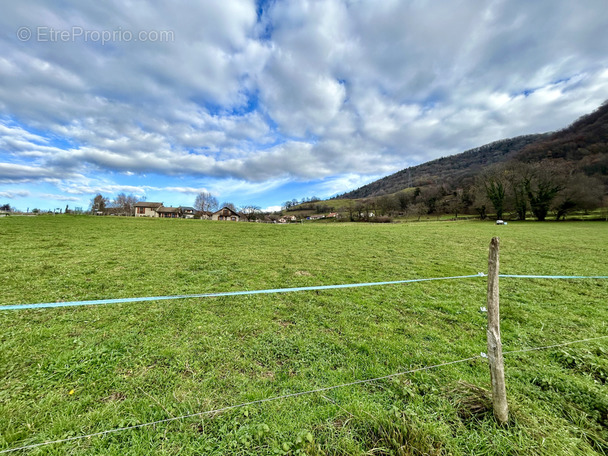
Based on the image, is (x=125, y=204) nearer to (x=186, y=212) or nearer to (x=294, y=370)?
(x=186, y=212)

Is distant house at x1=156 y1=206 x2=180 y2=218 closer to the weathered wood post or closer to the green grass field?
the green grass field


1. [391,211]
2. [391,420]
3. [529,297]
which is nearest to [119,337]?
[391,420]

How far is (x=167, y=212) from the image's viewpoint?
3307 inches

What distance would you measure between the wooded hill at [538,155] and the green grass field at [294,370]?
240 feet

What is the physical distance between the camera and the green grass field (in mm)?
2207

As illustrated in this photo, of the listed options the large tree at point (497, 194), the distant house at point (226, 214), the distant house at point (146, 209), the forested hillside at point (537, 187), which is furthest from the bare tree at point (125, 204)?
the large tree at point (497, 194)

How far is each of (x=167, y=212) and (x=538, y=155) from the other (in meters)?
135

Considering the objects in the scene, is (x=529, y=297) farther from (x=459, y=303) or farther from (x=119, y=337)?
(x=119, y=337)

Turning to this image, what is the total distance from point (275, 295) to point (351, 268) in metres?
4.41

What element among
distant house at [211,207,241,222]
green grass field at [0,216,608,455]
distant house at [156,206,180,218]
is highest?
distant house at [156,206,180,218]

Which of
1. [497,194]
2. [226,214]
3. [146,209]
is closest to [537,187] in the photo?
[497,194]

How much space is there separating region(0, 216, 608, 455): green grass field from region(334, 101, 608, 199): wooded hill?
73.0 m

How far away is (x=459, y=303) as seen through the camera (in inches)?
229

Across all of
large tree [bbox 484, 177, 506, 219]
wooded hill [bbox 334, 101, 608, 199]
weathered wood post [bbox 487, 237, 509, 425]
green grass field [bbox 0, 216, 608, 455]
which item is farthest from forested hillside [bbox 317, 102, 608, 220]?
weathered wood post [bbox 487, 237, 509, 425]
